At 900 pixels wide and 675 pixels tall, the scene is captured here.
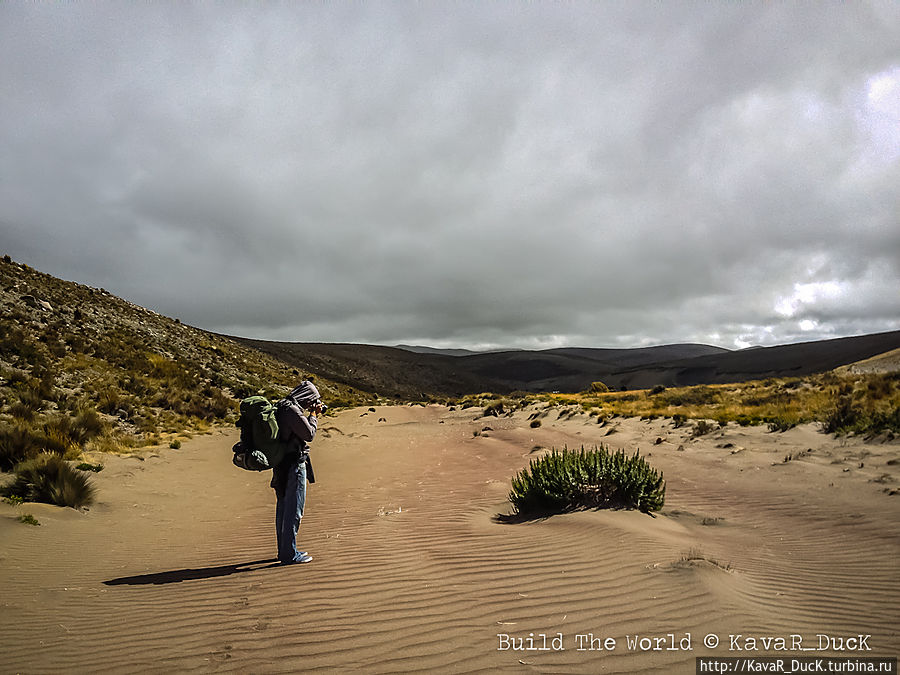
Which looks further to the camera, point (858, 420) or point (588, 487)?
point (858, 420)

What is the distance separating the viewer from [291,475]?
4.73m

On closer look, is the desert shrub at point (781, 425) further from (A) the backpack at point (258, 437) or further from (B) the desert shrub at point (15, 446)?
(B) the desert shrub at point (15, 446)

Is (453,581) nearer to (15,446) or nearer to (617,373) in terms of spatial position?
(15,446)

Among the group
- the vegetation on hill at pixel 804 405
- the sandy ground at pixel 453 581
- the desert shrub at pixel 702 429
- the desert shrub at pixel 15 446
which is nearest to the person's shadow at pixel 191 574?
the sandy ground at pixel 453 581

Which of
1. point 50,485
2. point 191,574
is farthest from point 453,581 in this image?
point 50,485

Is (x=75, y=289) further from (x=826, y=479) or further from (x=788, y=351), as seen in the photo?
(x=788, y=351)

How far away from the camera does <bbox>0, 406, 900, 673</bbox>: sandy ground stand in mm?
3047

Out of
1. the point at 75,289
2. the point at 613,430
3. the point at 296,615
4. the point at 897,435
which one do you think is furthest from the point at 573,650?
the point at 75,289

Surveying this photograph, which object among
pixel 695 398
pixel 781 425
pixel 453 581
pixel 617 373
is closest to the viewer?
pixel 453 581

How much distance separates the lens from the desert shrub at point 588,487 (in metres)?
6.59

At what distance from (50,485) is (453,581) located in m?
7.20

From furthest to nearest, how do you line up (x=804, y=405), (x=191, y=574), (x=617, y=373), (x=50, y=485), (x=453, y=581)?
1. (x=617, y=373)
2. (x=804, y=405)
3. (x=50, y=485)
4. (x=191, y=574)
5. (x=453, y=581)

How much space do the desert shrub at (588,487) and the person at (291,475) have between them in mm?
3401

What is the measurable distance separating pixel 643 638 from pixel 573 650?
0.51 m
